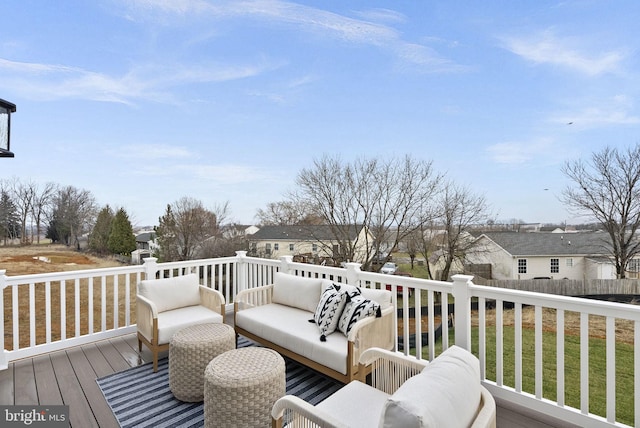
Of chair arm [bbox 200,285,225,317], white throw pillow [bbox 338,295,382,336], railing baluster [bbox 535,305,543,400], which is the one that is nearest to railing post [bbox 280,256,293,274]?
chair arm [bbox 200,285,225,317]

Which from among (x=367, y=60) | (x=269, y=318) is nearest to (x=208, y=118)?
(x=367, y=60)

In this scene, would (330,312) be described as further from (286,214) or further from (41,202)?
(286,214)

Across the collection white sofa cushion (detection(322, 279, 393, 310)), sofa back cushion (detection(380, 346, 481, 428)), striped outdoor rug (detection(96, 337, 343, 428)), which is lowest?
striped outdoor rug (detection(96, 337, 343, 428))

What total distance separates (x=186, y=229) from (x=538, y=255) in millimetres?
17375

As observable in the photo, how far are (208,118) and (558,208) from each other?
15.0m

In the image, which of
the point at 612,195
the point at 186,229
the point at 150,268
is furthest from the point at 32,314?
the point at 612,195

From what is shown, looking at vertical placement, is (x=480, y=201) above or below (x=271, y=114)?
below

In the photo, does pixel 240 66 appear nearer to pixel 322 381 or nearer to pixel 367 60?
pixel 367 60

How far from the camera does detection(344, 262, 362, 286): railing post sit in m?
3.56

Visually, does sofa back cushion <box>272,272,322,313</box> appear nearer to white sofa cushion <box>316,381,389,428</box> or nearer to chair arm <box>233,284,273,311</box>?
chair arm <box>233,284,273,311</box>

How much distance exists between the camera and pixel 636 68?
30.4ft

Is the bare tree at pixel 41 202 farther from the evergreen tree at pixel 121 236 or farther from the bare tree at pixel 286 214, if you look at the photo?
the bare tree at pixel 286 214

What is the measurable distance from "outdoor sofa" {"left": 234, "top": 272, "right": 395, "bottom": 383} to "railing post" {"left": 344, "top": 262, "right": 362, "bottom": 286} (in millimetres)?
303

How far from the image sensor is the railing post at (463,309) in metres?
2.62
